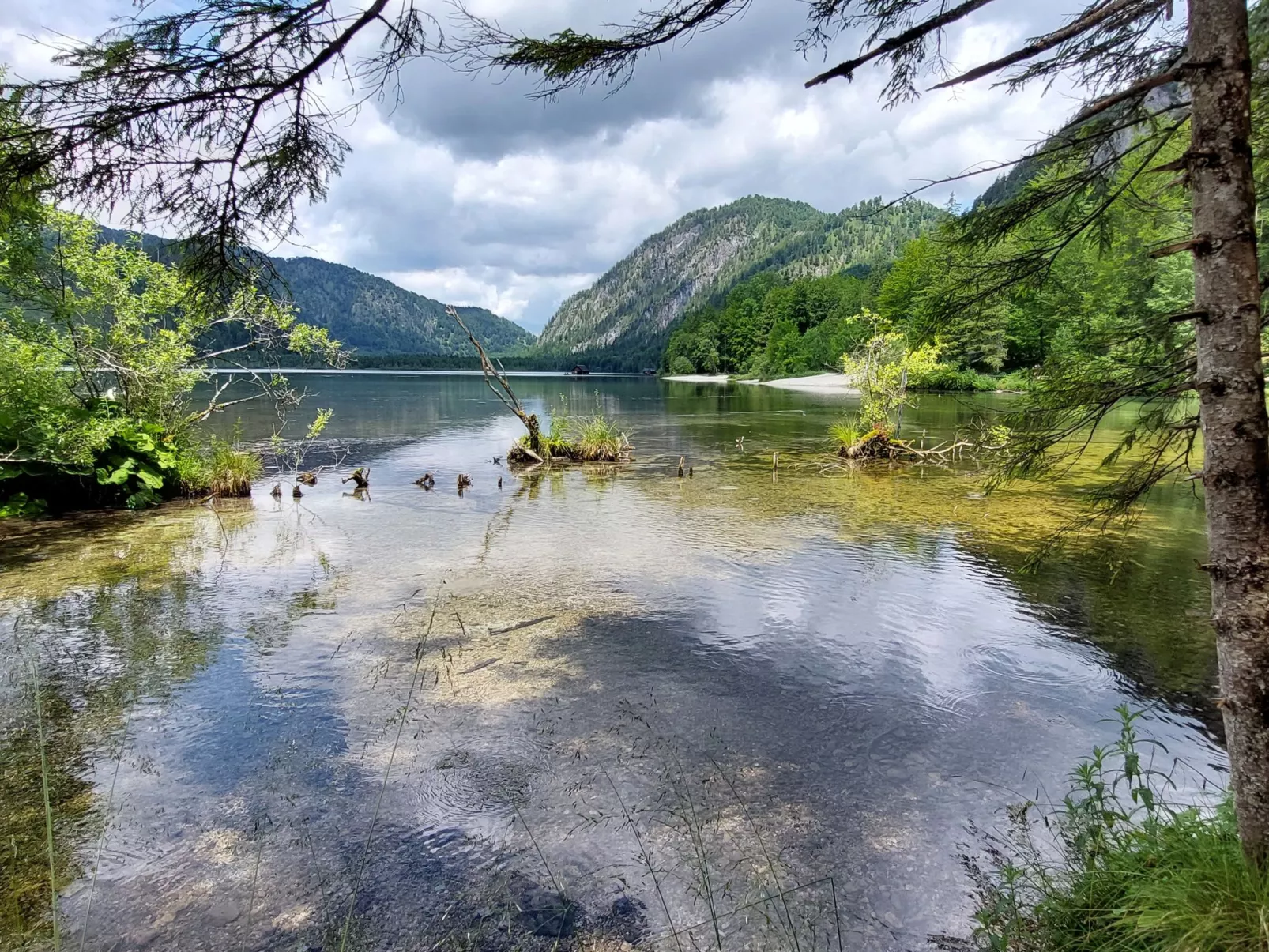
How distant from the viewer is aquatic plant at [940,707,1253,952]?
2.45 m

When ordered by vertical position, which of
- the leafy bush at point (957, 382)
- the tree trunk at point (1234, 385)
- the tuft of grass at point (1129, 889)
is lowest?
the tuft of grass at point (1129, 889)

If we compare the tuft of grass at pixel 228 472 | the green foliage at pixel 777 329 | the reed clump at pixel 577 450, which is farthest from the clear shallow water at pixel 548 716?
the green foliage at pixel 777 329

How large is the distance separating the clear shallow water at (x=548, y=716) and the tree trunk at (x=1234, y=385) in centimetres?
203

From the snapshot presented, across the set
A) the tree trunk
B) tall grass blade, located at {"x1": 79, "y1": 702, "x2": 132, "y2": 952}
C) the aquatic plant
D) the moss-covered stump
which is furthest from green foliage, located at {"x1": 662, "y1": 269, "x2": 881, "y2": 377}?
tall grass blade, located at {"x1": 79, "y1": 702, "x2": 132, "y2": 952}

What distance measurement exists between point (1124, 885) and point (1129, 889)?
89 mm

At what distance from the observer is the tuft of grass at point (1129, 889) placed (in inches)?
95.3

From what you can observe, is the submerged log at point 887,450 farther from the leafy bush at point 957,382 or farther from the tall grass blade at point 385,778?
the leafy bush at point 957,382

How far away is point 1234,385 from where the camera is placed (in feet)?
8.41

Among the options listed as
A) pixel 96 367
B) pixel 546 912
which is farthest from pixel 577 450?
pixel 546 912

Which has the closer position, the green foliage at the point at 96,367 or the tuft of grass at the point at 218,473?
the green foliage at the point at 96,367

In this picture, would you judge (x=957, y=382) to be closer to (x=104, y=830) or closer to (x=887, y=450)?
(x=887, y=450)

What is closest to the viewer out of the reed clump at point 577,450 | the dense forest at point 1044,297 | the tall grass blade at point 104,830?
the tall grass blade at point 104,830

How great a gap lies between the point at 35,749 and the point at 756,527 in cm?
1141

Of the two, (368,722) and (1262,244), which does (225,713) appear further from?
(1262,244)
